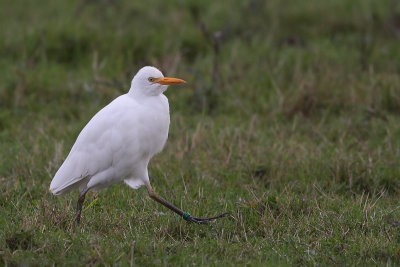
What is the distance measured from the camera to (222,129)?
6.44m

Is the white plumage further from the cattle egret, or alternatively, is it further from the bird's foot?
the bird's foot

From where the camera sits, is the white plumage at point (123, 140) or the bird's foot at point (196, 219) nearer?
the white plumage at point (123, 140)

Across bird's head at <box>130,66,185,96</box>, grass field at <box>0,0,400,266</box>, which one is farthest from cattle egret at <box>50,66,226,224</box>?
grass field at <box>0,0,400,266</box>

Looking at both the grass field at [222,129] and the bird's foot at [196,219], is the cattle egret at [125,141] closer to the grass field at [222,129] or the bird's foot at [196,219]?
the bird's foot at [196,219]

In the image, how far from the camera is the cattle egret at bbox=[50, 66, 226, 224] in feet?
14.3

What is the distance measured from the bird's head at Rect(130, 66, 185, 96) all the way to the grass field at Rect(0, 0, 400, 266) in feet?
2.91

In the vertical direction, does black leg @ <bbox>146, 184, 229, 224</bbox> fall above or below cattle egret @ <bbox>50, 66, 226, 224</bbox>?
below

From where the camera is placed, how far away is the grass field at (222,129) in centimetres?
403

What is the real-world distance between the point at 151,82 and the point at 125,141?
447 mm

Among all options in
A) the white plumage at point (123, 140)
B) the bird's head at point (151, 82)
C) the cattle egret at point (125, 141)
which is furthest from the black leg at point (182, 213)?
the bird's head at point (151, 82)

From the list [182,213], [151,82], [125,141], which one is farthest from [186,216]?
[151,82]

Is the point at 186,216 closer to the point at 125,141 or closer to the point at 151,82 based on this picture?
the point at 125,141

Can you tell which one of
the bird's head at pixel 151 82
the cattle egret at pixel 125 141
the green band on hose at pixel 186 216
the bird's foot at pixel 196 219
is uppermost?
the bird's head at pixel 151 82

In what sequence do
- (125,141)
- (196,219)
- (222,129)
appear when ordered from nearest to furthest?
(125,141) < (196,219) < (222,129)
